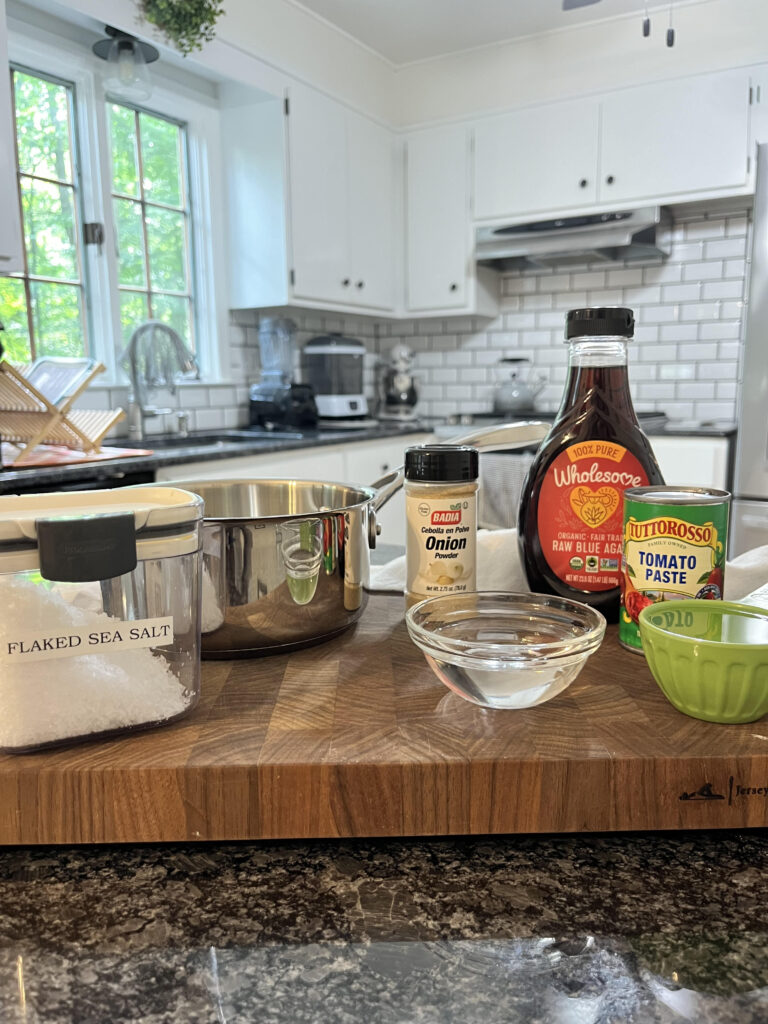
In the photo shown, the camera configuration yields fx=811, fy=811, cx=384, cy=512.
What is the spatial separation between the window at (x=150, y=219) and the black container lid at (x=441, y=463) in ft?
8.31

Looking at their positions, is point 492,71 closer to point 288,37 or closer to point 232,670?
point 288,37

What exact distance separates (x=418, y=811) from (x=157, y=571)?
235 millimetres

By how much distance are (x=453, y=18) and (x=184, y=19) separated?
1.18 metres

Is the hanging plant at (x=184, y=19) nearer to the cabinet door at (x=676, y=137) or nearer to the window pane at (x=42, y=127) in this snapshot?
the window pane at (x=42, y=127)

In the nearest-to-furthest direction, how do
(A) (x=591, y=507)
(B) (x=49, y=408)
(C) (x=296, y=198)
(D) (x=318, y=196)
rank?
(A) (x=591, y=507) < (B) (x=49, y=408) < (C) (x=296, y=198) < (D) (x=318, y=196)

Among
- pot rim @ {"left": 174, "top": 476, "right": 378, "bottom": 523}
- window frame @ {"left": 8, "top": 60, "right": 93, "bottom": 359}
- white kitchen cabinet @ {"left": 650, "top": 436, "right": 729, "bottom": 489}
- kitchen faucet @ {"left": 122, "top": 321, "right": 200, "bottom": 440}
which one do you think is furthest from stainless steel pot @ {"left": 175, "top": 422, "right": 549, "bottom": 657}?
white kitchen cabinet @ {"left": 650, "top": 436, "right": 729, "bottom": 489}

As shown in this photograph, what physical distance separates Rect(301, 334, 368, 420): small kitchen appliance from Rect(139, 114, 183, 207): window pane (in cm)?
83

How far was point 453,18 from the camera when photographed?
3.26 metres

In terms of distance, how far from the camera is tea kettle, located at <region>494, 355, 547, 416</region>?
3.67 meters

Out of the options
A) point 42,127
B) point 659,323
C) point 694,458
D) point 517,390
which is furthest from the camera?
point 517,390

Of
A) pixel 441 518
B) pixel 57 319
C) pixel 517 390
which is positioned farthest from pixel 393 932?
pixel 517 390

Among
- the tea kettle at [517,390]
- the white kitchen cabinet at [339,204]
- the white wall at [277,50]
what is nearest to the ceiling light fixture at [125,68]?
the white wall at [277,50]

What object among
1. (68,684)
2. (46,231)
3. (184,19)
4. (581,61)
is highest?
(581,61)

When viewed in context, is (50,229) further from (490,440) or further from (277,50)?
(490,440)
